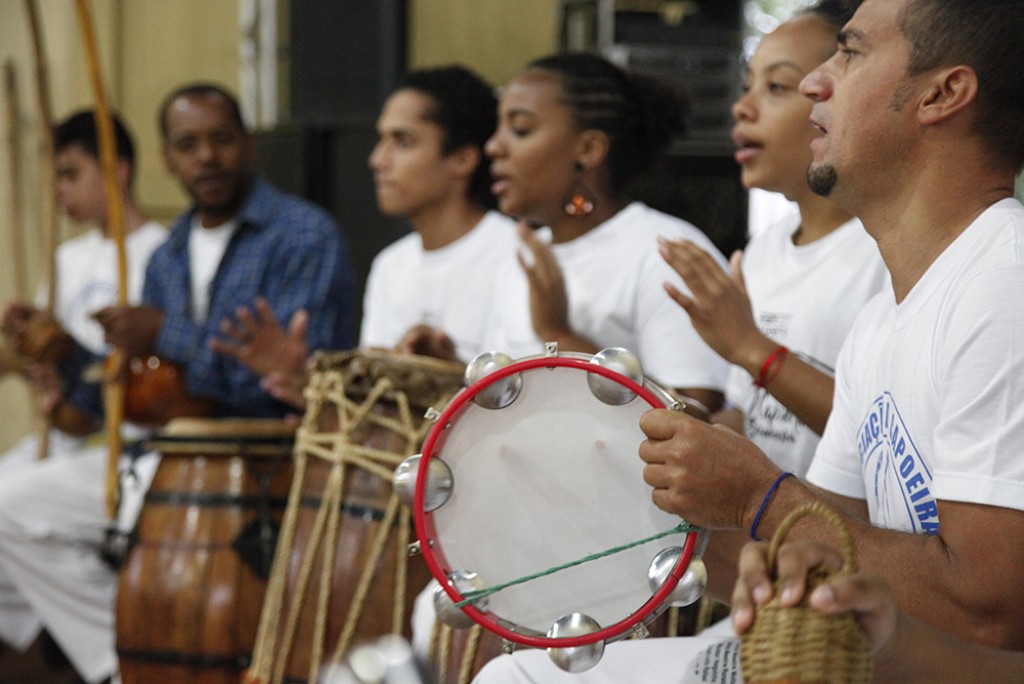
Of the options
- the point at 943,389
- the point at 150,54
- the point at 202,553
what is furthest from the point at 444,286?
the point at 150,54

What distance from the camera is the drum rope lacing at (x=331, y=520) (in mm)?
2373

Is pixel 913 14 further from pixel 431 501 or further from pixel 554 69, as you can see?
pixel 554 69

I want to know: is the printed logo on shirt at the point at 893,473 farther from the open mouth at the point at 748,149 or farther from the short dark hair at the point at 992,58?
the open mouth at the point at 748,149

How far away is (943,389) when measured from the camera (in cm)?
142

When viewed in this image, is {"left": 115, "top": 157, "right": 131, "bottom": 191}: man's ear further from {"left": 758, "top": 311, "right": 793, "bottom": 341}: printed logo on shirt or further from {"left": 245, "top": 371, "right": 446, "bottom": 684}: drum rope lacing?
{"left": 758, "top": 311, "right": 793, "bottom": 341}: printed logo on shirt

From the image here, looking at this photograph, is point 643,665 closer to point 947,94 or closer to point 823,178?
point 823,178

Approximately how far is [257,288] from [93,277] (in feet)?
3.79

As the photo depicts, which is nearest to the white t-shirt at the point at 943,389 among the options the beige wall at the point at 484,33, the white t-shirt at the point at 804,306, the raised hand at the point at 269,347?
the white t-shirt at the point at 804,306

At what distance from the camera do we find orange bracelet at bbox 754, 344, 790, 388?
204cm

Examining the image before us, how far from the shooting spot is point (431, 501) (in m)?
1.51

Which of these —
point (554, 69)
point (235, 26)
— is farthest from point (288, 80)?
point (554, 69)

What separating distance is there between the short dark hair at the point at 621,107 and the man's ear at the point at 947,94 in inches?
57.5

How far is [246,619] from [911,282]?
5.56 feet

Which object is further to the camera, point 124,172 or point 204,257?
point 124,172
